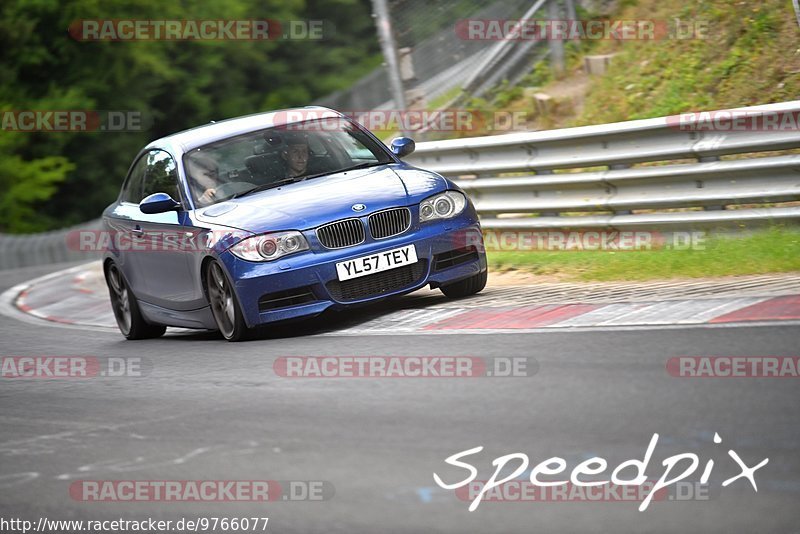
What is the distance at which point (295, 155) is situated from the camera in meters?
9.65

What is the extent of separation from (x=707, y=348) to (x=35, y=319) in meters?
10.0

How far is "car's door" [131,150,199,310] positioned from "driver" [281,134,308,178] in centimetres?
82

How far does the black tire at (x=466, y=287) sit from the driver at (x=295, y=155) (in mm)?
1388

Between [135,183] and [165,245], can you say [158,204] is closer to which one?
[165,245]

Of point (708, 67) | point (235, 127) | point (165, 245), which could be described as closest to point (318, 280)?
point (165, 245)

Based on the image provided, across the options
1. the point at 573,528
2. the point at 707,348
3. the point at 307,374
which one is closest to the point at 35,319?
the point at 307,374

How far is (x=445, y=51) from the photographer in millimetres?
15117

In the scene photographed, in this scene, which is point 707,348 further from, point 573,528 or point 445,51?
point 445,51

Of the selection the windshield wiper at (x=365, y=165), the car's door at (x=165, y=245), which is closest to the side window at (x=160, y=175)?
the car's door at (x=165, y=245)

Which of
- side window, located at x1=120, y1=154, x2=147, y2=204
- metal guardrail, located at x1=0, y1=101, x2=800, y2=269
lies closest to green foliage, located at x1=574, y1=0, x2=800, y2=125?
metal guardrail, located at x1=0, y1=101, x2=800, y2=269

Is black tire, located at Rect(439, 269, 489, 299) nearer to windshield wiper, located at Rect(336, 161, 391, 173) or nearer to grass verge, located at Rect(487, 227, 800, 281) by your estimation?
windshield wiper, located at Rect(336, 161, 391, 173)

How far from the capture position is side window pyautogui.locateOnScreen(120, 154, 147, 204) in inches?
423

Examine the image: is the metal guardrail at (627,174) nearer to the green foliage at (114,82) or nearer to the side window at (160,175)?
the side window at (160,175)

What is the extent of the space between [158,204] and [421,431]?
4.41 m
